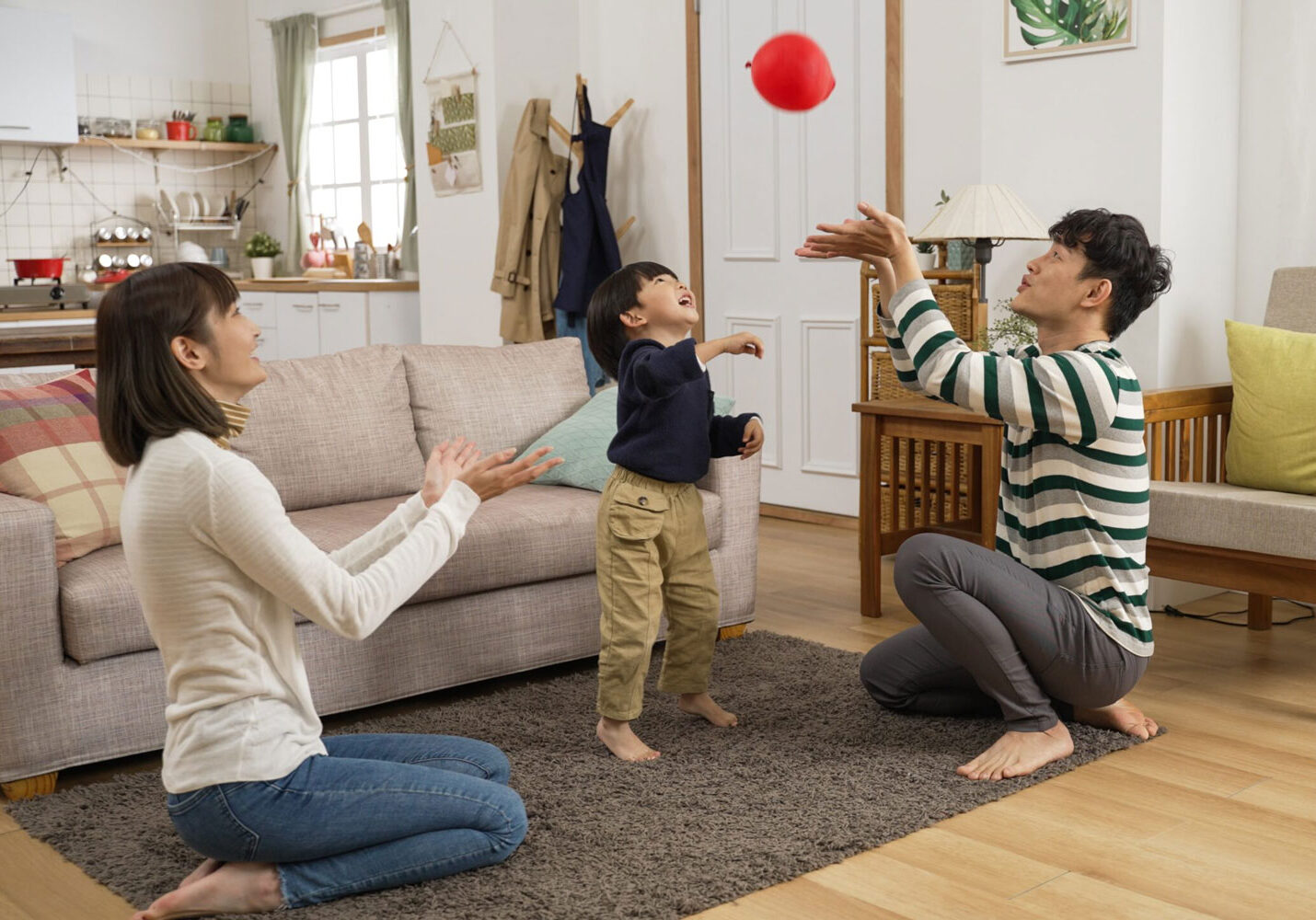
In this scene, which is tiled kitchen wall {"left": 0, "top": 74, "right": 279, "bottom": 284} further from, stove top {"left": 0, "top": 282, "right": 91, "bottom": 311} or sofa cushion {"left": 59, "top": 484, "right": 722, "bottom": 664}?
sofa cushion {"left": 59, "top": 484, "right": 722, "bottom": 664}

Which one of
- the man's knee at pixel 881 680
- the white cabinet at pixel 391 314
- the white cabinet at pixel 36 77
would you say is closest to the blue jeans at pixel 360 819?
the man's knee at pixel 881 680

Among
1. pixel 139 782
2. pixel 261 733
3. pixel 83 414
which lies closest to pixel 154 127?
pixel 83 414

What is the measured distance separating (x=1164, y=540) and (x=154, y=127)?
6.39m

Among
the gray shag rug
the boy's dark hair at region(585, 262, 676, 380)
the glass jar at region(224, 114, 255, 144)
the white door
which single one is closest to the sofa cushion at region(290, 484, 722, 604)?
the gray shag rug

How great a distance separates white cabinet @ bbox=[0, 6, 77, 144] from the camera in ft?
22.5

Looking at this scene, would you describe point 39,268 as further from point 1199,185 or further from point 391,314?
point 1199,185

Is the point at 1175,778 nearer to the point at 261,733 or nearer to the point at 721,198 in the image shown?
the point at 261,733

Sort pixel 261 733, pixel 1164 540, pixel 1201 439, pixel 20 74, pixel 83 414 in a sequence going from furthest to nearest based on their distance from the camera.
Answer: pixel 20 74 < pixel 1201 439 < pixel 1164 540 < pixel 83 414 < pixel 261 733

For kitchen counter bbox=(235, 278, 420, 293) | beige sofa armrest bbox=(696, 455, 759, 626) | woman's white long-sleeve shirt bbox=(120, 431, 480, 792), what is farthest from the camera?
kitchen counter bbox=(235, 278, 420, 293)

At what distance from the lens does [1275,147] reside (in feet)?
12.9

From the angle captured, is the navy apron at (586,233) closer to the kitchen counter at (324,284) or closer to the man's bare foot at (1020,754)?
the kitchen counter at (324,284)

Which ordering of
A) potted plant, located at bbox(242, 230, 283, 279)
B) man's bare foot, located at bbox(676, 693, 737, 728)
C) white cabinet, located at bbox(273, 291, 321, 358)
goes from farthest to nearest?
1. potted plant, located at bbox(242, 230, 283, 279)
2. white cabinet, located at bbox(273, 291, 321, 358)
3. man's bare foot, located at bbox(676, 693, 737, 728)

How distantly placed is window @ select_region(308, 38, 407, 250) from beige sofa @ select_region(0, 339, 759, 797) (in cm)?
377

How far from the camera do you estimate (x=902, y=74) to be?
4.73 metres
